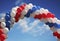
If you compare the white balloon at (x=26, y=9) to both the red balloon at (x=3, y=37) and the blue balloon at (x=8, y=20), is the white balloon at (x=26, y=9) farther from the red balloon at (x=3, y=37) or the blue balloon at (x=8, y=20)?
the red balloon at (x=3, y=37)

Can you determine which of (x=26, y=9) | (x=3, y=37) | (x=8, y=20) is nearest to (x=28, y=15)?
(x=26, y=9)

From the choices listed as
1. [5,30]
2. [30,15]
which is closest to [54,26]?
[30,15]

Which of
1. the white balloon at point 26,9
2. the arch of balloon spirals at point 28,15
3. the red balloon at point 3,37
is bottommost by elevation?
the red balloon at point 3,37

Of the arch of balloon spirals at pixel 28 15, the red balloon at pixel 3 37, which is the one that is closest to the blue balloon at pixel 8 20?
the arch of balloon spirals at pixel 28 15

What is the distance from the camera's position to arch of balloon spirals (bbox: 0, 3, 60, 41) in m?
4.62

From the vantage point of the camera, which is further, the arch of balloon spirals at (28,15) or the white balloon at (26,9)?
the white balloon at (26,9)

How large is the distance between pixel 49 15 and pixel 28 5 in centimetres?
41

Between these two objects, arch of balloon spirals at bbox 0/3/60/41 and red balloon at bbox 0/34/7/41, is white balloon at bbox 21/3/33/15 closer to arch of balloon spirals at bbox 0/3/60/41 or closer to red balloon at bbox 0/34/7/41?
arch of balloon spirals at bbox 0/3/60/41

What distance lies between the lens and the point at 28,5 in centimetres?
480

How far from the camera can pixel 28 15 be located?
15.5ft

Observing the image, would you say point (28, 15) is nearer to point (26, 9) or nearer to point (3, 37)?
point (26, 9)

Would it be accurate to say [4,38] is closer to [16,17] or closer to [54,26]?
[16,17]

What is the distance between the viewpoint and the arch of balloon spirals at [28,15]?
15.2ft

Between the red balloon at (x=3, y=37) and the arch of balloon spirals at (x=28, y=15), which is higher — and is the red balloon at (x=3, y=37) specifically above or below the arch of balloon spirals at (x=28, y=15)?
below
